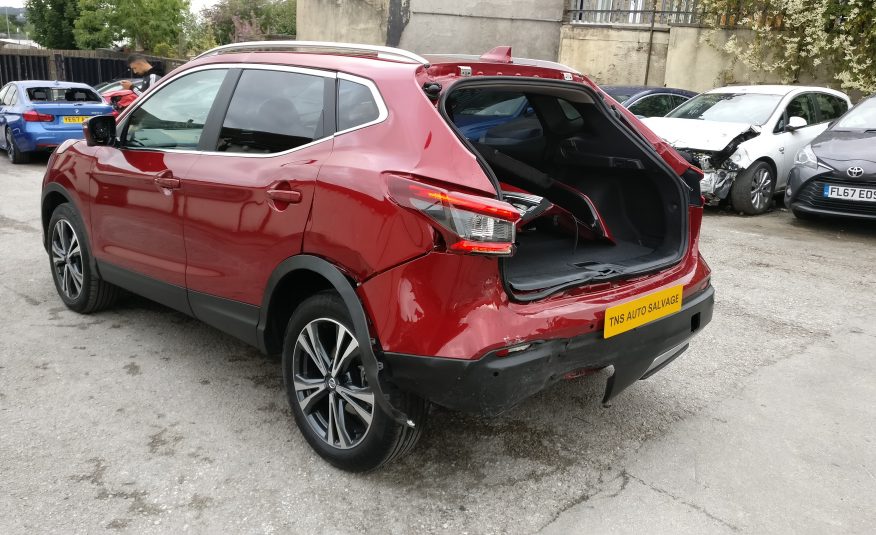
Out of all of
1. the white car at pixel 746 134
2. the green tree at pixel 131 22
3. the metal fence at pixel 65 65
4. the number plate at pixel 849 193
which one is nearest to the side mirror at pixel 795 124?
the white car at pixel 746 134

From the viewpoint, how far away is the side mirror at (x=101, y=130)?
4.41m

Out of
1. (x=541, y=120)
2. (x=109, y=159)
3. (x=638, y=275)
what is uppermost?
(x=541, y=120)

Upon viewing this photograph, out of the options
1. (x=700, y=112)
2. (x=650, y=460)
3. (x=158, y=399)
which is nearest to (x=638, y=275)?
(x=650, y=460)

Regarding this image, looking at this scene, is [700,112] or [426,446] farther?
[700,112]

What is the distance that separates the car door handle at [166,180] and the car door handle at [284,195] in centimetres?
83

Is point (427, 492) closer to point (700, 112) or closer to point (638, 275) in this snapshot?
point (638, 275)

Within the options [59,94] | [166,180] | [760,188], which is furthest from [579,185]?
[59,94]

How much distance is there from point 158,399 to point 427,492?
160 centimetres

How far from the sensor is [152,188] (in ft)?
13.2

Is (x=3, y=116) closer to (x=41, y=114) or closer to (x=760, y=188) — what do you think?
(x=41, y=114)

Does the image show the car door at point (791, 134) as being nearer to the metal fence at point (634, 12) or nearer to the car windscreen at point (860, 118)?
the car windscreen at point (860, 118)

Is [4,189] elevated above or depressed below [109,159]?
below

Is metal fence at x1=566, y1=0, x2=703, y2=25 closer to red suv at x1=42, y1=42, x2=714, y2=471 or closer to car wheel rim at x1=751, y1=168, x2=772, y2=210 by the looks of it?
car wheel rim at x1=751, y1=168, x2=772, y2=210

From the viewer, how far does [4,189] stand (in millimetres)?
10352
